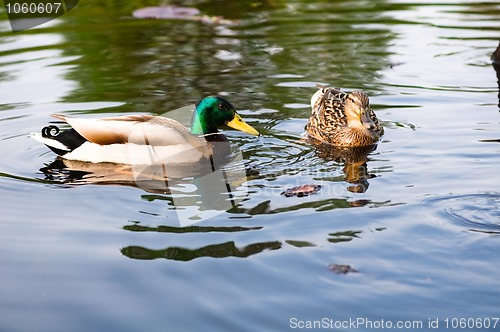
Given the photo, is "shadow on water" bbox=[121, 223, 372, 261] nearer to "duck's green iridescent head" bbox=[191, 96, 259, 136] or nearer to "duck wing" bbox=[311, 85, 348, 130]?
"duck's green iridescent head" bbox=[191, 96, 259, 136]

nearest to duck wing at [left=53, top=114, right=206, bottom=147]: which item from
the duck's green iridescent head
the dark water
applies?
the duck's green iridescent head

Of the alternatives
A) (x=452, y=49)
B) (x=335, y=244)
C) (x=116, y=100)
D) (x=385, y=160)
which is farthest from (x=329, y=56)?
(x=335, y=244)

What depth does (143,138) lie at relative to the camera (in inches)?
316

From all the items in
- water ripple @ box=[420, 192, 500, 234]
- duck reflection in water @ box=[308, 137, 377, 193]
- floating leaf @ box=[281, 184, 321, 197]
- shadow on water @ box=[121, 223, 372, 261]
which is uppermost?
shadow on water @ box=[121, 223, 372, 261]

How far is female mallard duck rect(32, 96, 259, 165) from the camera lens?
8.02m

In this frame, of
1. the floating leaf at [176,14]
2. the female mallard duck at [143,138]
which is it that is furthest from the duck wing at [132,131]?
the floating leaf at [176,14]

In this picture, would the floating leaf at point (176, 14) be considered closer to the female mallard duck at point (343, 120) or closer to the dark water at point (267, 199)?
the dark water at point (267, 199)

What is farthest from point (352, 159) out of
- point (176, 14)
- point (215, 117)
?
point (176, 14)

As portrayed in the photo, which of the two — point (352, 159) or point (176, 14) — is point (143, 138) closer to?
point (352, 159)

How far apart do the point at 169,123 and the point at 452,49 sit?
5.15 meters

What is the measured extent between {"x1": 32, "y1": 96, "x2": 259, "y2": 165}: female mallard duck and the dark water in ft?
0.88

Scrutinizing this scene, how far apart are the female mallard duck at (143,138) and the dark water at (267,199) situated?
0.88 ft

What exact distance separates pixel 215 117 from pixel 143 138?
2.47 feet

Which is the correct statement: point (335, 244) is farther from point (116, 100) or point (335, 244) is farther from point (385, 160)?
point (116, 100)
